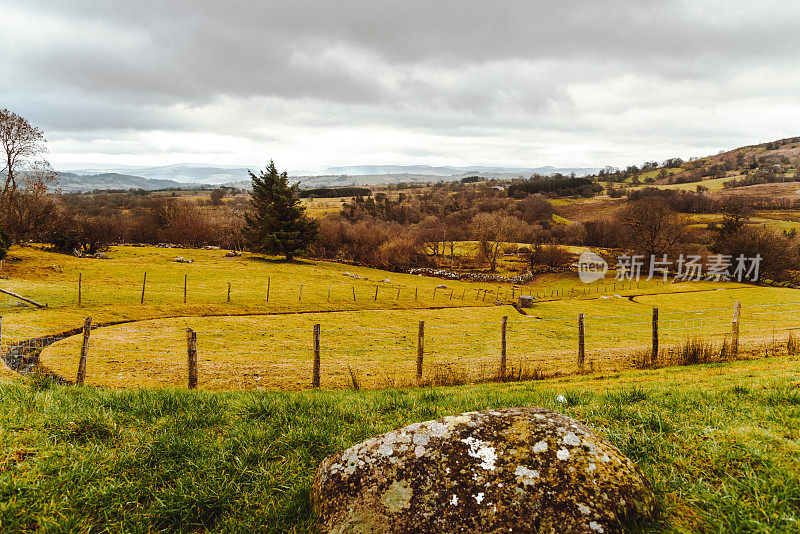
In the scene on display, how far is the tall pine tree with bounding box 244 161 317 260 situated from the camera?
218ft

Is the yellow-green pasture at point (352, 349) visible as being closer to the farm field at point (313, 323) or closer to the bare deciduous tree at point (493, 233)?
the farm field at point (313, 323)

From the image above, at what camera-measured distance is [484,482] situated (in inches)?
131

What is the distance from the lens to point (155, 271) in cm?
4756

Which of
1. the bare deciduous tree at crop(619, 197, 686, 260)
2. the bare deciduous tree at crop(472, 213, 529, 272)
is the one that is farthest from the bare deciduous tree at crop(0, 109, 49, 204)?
the bare deciduous tree at crop(619, 197, 686, 260)

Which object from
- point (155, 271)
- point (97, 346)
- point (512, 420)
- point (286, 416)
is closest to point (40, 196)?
point (155, 271)

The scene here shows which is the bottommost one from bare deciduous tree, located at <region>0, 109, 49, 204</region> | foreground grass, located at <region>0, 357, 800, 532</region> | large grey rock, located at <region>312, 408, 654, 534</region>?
foreground grass, located at <region>0, 357, 800, 532</region>

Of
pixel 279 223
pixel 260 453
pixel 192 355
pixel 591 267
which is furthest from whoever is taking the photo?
pixel 591 267

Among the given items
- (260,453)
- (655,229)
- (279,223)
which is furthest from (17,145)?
(655,229)

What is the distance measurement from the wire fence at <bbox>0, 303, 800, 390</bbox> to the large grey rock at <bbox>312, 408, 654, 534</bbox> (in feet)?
28.8

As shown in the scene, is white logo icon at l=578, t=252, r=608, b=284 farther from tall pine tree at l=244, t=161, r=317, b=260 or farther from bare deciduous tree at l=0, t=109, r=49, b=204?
bare deciduous tree at l=0, t=109, r=49, b=204

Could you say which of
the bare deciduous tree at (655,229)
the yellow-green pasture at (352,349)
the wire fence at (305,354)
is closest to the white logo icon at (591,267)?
the bare deciduous tree at (655,229)

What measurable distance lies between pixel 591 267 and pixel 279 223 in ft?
226

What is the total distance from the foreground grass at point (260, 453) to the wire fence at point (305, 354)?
266 inches

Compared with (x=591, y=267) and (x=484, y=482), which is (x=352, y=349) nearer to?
(x=484, y=482)
